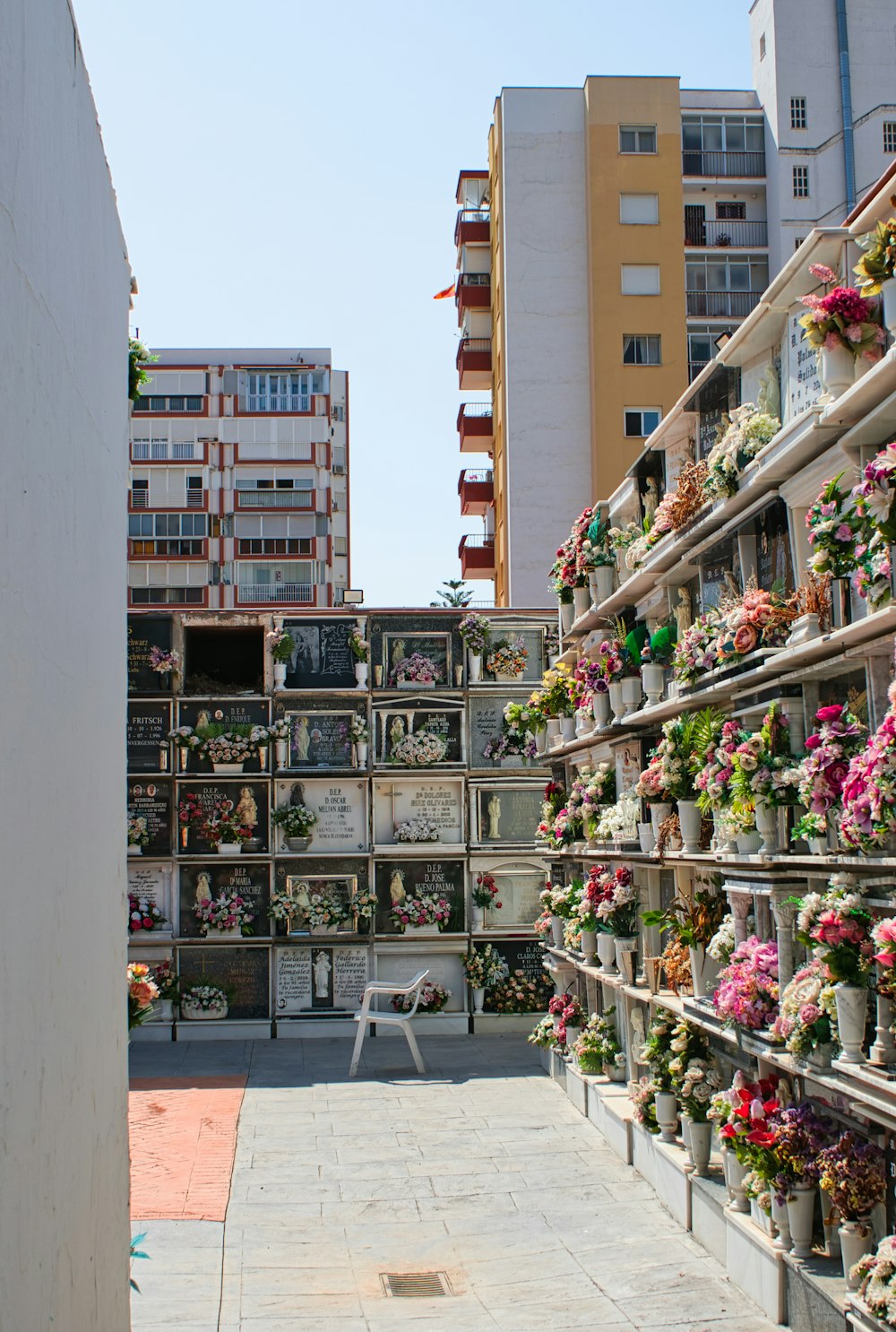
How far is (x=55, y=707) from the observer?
14.4 feet

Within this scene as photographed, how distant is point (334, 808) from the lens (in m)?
18.4

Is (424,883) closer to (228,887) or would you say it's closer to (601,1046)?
(228,887)

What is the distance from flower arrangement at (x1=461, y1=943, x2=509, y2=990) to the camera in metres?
17.8

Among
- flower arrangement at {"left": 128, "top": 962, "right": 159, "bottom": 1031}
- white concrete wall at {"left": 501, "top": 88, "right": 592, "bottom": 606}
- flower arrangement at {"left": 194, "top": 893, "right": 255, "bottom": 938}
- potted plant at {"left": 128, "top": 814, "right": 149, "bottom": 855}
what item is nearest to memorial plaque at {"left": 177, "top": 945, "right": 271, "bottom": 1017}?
flower arrangement at {"left": 194, "top": 893, "right": 255, "bottom": 938}

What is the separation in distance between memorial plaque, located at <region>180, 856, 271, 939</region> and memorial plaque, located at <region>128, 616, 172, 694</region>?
2392 mm

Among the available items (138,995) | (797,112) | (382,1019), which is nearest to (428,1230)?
(138,995)

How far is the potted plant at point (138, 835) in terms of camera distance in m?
17.8

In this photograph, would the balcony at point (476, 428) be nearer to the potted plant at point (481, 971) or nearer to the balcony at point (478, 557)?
the balcony at point (478, 557)

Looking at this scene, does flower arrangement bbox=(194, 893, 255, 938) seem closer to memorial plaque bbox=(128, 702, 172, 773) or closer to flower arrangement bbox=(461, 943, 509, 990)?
memorial plaque bbox=(128, 702, 172, 773)

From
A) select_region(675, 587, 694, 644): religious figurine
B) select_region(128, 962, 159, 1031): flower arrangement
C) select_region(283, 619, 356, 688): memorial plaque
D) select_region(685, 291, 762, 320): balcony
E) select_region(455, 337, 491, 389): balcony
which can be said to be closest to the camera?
select_region(128, 962, 159, 1031): flower arrangement

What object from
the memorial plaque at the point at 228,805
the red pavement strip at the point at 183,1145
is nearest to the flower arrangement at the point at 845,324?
the red pavement strip at the point at 183,1145

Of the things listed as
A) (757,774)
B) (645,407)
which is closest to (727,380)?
(757,774)

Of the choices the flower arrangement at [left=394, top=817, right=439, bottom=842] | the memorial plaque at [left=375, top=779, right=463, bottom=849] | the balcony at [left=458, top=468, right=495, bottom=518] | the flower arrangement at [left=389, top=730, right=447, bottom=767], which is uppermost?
the balcony at [left=458, top=468, right=495, bottom=518]

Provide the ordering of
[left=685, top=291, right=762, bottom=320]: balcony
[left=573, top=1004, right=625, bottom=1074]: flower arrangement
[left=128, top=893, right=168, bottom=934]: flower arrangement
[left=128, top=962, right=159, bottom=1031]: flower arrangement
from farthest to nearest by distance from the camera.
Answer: [left=685, top=291, right=762, bottom=320]: balcony, [left=128, top=893, right=168, bottom=934]: flower arrangement, [left=573, top=1004, right=625, bottom=1074]: flower arrangement, [left=128, top=962, right=159, bottom=1031]: flower arrangement
